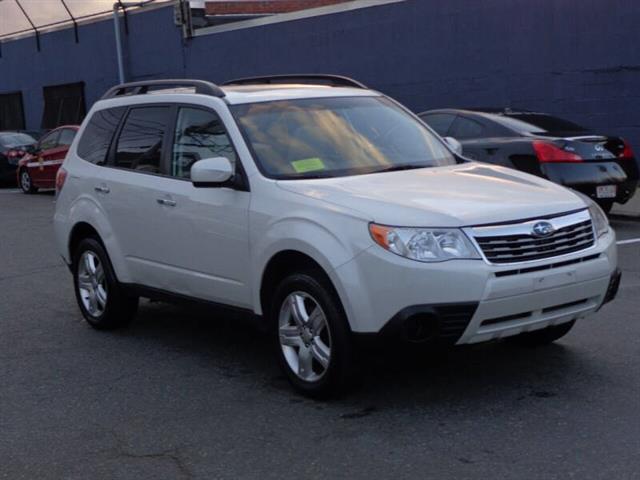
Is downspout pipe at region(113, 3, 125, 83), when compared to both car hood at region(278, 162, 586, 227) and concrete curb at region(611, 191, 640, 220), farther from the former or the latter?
car hood at region(278, 162, 586, 227)

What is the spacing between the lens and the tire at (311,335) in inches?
209

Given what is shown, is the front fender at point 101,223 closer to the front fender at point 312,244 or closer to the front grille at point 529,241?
the front fender at point 312,244

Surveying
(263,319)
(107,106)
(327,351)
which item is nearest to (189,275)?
(263,319)

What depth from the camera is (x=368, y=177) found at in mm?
5895

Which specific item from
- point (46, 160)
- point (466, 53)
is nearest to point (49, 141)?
point (46, 160)

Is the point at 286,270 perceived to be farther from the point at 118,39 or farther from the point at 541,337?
the point at 118,39

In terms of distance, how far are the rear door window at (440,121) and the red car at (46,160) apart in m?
9.06

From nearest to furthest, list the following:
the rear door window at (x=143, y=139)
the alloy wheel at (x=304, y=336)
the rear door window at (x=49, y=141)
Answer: the alloy wheel at (x=304, y=336) → the rear door window at (x=143, y=139) → the rear door window at (x=49, y=141)

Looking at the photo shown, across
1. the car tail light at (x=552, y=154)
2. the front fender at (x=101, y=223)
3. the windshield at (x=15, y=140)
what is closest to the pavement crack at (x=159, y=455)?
the front fender at (x=101, y=223)

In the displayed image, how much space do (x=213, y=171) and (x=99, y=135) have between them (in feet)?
7.04

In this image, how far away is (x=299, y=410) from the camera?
5.48m

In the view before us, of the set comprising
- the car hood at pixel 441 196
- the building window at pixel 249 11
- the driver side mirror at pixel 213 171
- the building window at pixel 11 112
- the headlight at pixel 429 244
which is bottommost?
the building window at pixel 11 112

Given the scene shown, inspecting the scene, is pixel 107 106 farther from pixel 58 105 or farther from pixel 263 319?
pixel 58 105

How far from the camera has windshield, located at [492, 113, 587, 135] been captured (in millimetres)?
12641
